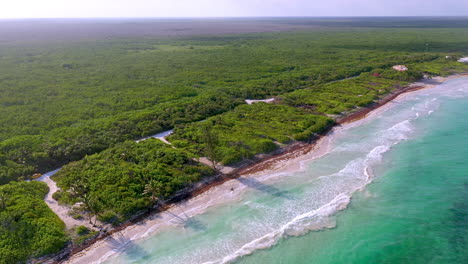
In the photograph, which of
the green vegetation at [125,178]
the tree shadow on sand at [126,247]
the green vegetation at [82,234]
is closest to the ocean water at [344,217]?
the tree shadow on sand at [126,247]

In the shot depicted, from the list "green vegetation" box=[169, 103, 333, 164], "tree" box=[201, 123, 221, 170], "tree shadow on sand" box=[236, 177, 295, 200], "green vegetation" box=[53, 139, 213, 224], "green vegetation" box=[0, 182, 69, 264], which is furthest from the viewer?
"green vegetation" box=[169, 103, 333, 164]

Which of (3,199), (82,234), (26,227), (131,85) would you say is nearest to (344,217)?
(82,234)

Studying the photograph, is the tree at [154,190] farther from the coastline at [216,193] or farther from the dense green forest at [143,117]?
the coastline at [216,193]

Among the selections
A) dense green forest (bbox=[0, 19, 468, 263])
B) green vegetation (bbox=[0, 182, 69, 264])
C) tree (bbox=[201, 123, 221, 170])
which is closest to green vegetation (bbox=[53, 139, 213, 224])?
dense green forest (bbox=[0, 19, 468, 263])

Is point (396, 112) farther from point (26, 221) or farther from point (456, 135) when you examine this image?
point (26, 221)

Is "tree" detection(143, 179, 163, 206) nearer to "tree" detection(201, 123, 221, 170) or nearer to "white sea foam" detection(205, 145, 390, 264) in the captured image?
"tree" detection(201, 123, 221, 170)

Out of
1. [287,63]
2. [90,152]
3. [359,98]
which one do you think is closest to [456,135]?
[359,98]
